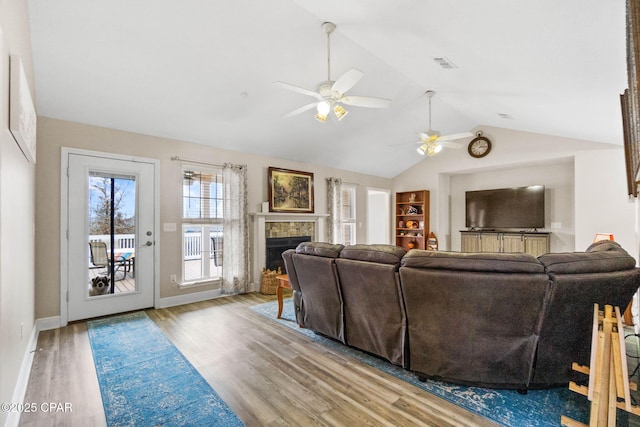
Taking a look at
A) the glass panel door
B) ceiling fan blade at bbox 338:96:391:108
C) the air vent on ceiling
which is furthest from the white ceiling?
the glass panel door

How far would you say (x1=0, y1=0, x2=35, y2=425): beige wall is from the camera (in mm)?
1587

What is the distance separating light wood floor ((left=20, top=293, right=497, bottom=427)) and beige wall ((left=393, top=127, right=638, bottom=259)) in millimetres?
4623

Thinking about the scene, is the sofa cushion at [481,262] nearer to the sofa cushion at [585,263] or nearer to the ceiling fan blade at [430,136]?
the sofa cushion at [585,263]

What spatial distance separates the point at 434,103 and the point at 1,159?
17.6 feet

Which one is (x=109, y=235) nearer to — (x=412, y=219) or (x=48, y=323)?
(x=48, y=323)

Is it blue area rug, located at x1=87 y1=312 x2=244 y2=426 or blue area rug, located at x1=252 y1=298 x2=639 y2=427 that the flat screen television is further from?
blue area rug, located at x1=87 y1=312 x2=244 y2=426

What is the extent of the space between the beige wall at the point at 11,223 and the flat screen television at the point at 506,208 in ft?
23.8

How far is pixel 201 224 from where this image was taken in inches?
189

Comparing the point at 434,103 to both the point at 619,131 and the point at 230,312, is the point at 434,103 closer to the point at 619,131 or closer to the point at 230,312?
the point at 619,131

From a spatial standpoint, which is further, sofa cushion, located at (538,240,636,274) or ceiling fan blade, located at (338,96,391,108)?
ceiling fan blade, located at (338,96,391,108)

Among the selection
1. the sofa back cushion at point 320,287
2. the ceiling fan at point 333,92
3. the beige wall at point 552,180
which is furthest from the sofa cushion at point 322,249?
the beige wall at point 552,180

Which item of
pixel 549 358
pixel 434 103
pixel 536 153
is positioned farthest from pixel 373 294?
pixel 536 153

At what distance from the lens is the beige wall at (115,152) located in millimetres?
3477

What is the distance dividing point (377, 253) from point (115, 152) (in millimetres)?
3695
